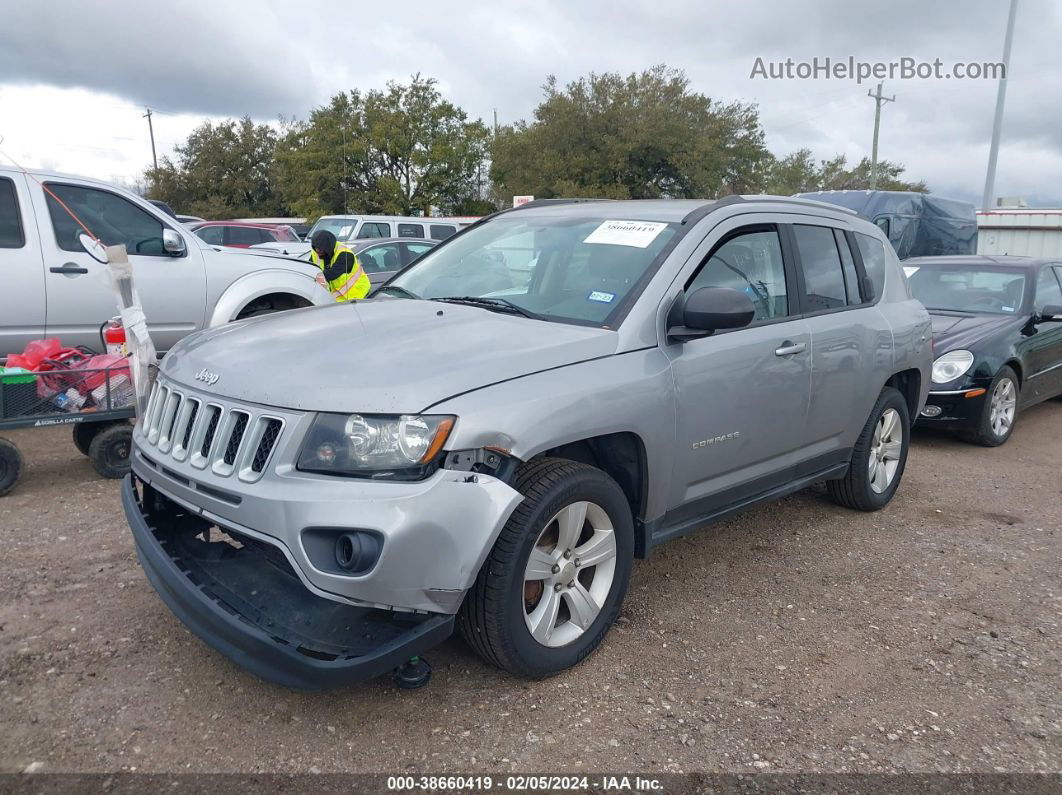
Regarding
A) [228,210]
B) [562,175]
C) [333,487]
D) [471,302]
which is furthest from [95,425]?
[228,210]

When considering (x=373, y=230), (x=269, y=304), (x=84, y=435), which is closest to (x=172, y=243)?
(x=269, y=304)

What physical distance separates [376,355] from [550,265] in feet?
4.04

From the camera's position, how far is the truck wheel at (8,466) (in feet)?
16.4

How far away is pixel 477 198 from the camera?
40.2m

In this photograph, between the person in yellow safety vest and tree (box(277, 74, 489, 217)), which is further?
tree (box(277, 74, 489, 217))

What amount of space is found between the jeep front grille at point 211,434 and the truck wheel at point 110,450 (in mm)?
2361

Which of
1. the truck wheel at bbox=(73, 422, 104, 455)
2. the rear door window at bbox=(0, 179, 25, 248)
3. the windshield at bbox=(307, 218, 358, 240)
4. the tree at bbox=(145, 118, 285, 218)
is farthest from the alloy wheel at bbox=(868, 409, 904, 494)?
the tree at bbox=(145, 118, 285, 218)

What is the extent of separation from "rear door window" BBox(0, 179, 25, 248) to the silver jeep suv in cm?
344

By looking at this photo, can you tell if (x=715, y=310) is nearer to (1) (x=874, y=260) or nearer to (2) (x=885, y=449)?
(1) (x=874, y=260)

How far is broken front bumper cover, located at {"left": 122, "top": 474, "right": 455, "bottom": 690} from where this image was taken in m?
2.50

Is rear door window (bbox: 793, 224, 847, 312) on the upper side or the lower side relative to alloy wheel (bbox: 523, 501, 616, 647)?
upper

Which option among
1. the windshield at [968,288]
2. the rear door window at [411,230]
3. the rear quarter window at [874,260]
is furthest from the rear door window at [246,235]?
the rear quarter window at [874,260]

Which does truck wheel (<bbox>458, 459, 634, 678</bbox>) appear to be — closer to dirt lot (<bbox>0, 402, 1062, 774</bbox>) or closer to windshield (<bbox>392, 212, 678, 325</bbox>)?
dirt lot (<bbox>0, 402, 1062, 774</bbox>)

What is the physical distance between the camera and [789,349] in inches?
157
